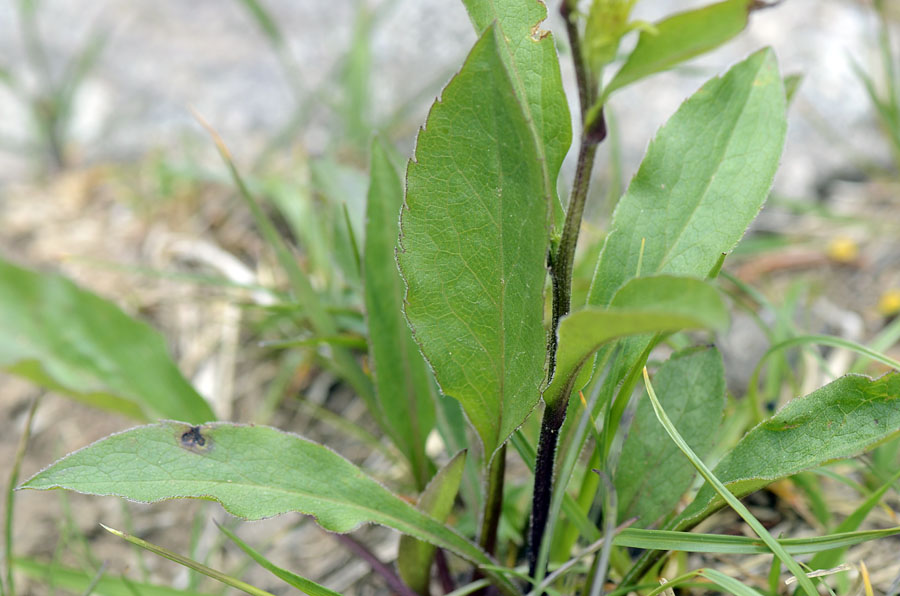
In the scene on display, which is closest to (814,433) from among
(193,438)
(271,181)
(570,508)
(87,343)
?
(570,508)

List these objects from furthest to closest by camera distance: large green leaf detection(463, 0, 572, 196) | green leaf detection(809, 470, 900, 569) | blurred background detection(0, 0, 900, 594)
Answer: blurred background detection(0, 0, 900, 594), green leaf detection(809, 470, 900, 569), large green leaf detection(463, 0, 572, 196)

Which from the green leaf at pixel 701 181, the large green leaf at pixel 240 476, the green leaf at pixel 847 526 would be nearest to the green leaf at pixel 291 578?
the large green leaf at pixel 240 476

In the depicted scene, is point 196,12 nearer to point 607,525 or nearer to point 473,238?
point 473,238

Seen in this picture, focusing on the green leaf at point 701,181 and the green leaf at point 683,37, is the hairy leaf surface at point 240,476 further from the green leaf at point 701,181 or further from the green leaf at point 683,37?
the green leaf at point 683,37

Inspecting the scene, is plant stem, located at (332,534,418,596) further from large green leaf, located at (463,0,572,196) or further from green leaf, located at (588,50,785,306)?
large green leaf, located at (463,0,572,196)

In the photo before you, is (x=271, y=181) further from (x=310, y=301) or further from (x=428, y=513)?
(x=428, y=513)

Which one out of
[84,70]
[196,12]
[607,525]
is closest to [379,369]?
[607,525]

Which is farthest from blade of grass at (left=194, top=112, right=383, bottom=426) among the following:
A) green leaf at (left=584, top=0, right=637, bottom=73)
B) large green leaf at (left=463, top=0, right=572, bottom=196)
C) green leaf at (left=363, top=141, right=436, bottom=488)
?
green leaf at (left=584, top=0, right=637, bottom=73)

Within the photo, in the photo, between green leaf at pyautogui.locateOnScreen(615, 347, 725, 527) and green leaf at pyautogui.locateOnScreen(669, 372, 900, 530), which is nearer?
green leaf at pyautogui.locateOnScreen(669, 372, 900, 530)
